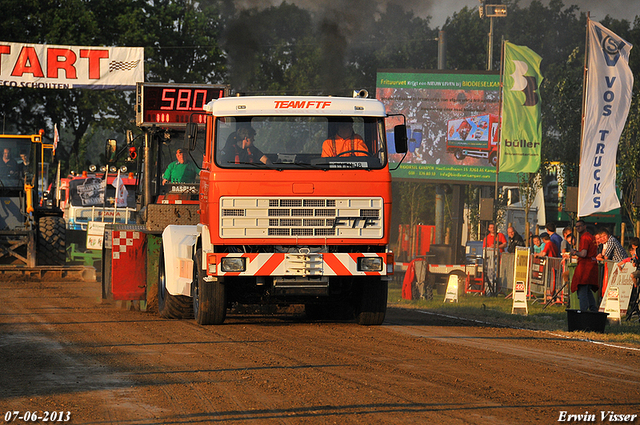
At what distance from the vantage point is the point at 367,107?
40.0ft

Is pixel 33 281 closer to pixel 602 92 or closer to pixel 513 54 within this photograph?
pixel 602 92

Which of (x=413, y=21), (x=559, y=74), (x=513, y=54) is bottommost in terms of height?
(x=513, y=54)

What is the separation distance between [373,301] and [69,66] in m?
15.0

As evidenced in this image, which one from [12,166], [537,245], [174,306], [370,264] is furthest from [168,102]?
[537,245]

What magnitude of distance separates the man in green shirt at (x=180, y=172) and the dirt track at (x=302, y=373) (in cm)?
242

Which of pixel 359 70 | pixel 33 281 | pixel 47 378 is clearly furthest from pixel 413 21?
pixel 47 378

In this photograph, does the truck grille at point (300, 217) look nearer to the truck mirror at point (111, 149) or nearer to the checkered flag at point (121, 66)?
the truck mirror at point (111, 149)

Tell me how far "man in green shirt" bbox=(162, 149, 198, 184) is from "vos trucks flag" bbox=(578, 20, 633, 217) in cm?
810

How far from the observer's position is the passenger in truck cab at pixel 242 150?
11688 millimetres

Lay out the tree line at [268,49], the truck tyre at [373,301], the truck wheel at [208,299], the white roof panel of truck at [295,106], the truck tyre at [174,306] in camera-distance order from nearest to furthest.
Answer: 1. the white roof panel of truck at [295,106]
2. the truck wheel at [208,299]
3. the truck tyre at [373,301]
4. the truck tyre at [174,306]
5. the tree line at [268,49]

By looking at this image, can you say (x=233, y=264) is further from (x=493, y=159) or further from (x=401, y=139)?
(x=493, y=159)

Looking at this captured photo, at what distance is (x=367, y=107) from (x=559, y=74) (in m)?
56.8

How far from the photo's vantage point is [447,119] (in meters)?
33.5

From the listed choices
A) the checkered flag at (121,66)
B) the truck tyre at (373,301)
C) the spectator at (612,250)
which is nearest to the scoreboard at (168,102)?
the truck tyre at (373,301)
